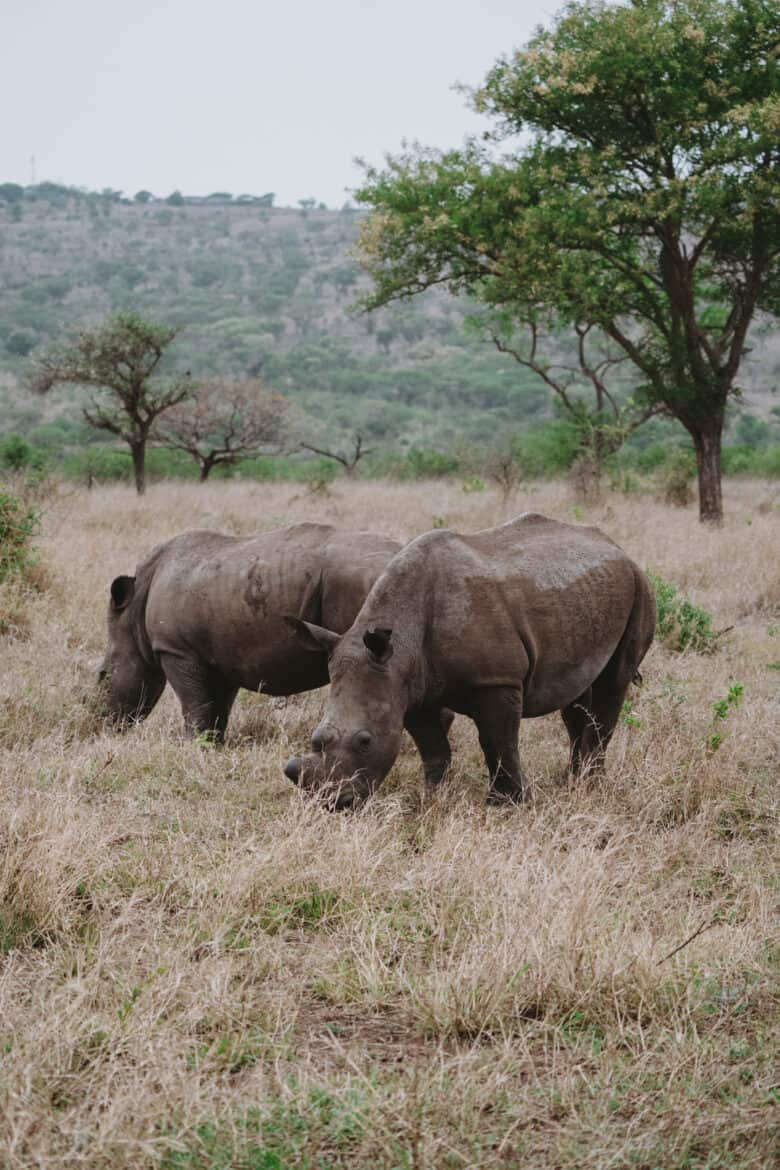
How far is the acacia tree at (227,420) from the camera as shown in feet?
94.2

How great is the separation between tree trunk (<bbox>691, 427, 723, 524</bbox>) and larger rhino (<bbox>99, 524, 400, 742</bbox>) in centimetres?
1244

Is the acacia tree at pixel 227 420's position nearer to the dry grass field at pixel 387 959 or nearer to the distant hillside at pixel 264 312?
the distant hillside at pixel 264 312

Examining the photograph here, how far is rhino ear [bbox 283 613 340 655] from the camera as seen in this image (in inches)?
223

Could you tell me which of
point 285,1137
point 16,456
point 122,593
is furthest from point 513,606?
point 16,456

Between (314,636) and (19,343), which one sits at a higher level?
(19,343)

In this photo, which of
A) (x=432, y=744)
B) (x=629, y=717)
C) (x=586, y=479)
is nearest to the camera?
(x=432, y=744)

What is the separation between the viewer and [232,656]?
6.94 metres

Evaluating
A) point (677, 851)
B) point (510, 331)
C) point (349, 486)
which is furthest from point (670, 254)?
point (677, 851)

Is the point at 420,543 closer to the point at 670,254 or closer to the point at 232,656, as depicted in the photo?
the point at 232,656

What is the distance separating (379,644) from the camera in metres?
5.36

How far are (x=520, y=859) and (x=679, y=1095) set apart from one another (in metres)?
1.77

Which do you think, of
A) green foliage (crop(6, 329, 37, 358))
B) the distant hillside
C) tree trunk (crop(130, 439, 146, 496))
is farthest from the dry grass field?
green foliage (crop(6, 329, 37, 358))

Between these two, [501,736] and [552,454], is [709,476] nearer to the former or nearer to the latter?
[552,454]

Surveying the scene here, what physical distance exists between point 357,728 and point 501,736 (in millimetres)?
865
